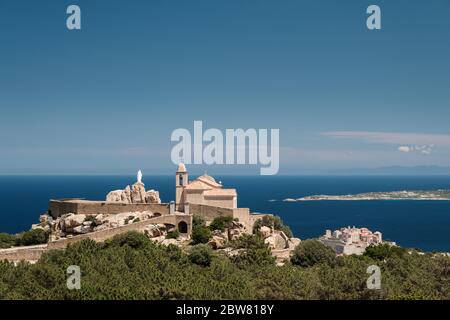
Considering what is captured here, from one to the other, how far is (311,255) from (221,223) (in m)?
8.03

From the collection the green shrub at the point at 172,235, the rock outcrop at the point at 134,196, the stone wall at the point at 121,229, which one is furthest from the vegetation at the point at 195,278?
the rock outcrop at the point at 134,196

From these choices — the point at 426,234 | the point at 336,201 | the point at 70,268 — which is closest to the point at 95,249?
the point at 70,268

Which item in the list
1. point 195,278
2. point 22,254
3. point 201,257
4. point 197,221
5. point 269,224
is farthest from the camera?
point 269,224

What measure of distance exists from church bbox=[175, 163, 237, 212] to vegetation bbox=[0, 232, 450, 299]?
10019 millimetres

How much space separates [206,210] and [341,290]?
18648 mm

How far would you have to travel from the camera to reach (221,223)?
36.1 m

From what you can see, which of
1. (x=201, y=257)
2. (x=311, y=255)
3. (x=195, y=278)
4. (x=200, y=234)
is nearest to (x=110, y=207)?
(x=200, y=234)

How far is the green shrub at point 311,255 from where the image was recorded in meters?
29.8

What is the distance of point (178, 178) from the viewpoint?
39.8 meters

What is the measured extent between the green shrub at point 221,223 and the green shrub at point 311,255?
637cm

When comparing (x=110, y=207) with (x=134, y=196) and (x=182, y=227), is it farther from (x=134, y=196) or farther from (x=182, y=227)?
(x=182, y=227)

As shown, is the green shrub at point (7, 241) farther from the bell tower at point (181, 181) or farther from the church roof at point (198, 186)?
the church roof at point (198, 186)

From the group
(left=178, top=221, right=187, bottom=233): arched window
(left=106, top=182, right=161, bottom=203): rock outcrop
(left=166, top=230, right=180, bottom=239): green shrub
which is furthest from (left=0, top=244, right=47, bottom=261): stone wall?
(left=106, top=182, right=161, bottom=203): rock outcrop
